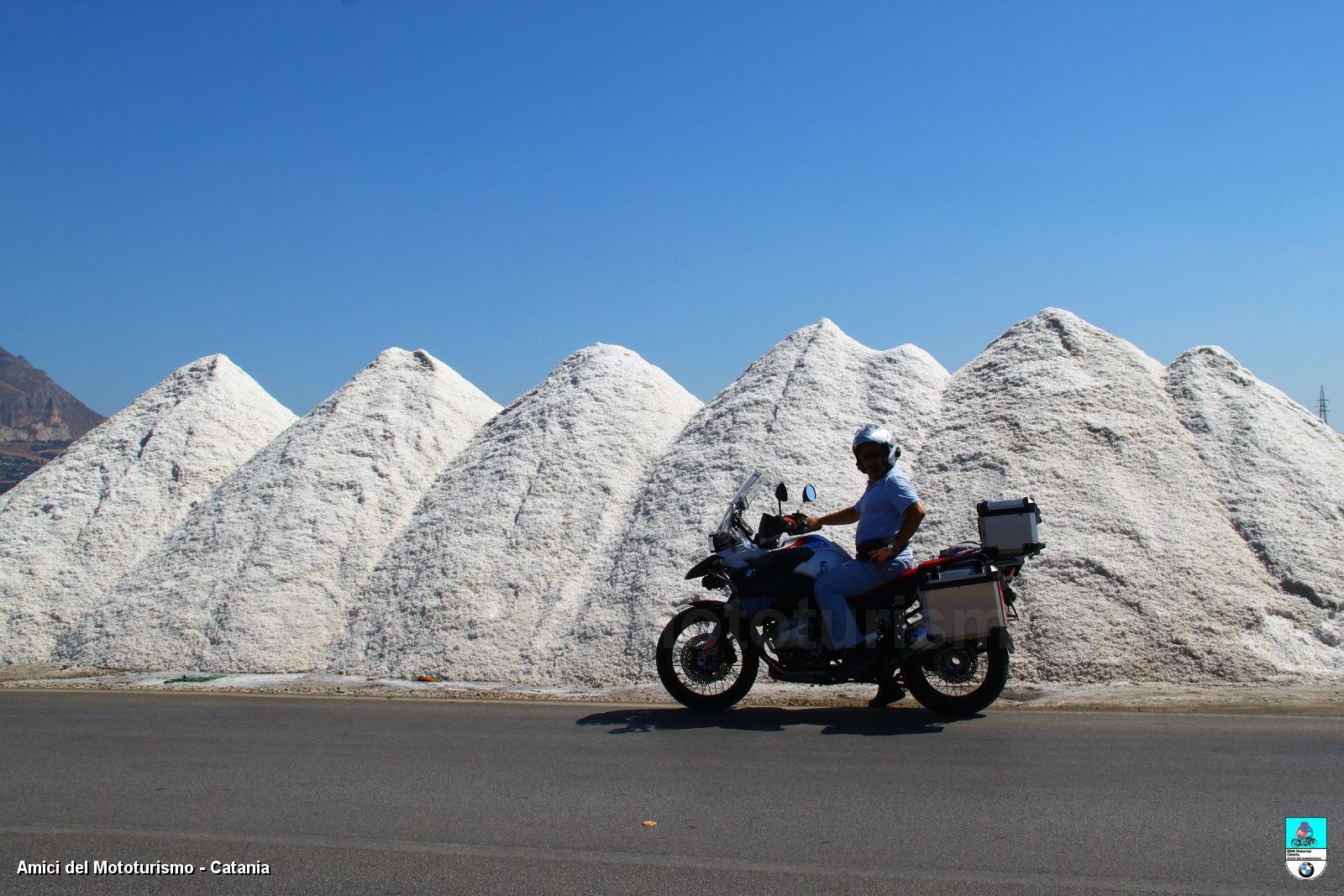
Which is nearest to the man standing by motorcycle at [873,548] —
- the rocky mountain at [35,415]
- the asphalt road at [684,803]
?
the asphalt road at [684,803]

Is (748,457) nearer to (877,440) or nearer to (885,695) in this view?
(877,440)

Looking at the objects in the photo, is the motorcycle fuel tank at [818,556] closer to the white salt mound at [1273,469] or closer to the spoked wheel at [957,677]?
the spoked wheel at [957,677]

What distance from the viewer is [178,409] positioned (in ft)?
60.4

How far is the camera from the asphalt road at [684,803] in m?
3.99

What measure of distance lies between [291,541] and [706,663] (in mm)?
8329

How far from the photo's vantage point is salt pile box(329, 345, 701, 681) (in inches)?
441

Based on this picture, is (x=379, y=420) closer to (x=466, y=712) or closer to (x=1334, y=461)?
(x=466, y=712)

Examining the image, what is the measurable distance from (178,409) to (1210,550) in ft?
55.3

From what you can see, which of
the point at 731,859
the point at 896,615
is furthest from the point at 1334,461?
the point at 731,859

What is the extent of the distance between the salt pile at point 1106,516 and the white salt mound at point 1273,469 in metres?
0.19

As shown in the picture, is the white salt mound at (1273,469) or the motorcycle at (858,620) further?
the white salt mound at (1273,469)

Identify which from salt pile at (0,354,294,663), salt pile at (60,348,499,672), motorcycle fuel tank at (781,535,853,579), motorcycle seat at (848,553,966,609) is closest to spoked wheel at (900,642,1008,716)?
motorcycle seat at (848,553,966,609)

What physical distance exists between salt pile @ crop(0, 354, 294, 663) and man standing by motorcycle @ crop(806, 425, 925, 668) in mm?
10701

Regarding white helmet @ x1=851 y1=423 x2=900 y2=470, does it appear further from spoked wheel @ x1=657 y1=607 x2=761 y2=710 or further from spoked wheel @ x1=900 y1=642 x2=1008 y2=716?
spoked wheel @ x1=657 y1=607 x2=761 y2=710
